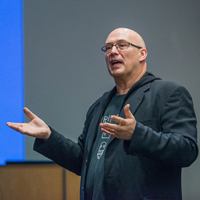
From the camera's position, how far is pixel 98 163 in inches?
60.0

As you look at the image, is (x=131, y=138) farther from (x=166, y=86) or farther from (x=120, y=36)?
(x=120, y=36)

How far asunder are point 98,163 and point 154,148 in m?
0.39

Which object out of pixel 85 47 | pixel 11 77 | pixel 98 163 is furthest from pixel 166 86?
pixel 11 77

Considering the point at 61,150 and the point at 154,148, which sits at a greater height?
the point at 154,148

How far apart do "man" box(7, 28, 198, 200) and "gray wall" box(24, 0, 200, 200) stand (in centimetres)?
114

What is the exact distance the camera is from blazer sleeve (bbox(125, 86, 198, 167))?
122cm

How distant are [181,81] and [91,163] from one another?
1.67 metres

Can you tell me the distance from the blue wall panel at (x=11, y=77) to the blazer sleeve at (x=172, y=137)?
68.4 inches

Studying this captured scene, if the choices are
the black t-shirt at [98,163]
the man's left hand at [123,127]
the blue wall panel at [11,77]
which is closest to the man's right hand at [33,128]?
the black t-shirt at [98,163]

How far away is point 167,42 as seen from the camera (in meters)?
2.98

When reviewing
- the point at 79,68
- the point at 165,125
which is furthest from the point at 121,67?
the point at 79,68

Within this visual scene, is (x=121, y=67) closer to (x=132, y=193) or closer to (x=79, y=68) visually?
(x=132, y=193)

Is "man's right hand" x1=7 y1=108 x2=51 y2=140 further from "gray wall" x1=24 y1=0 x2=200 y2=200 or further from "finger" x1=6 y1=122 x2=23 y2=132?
"gray wall" x1=24 y1=0 x2=200 y2=200

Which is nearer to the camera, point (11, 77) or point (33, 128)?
point (33, 128)
